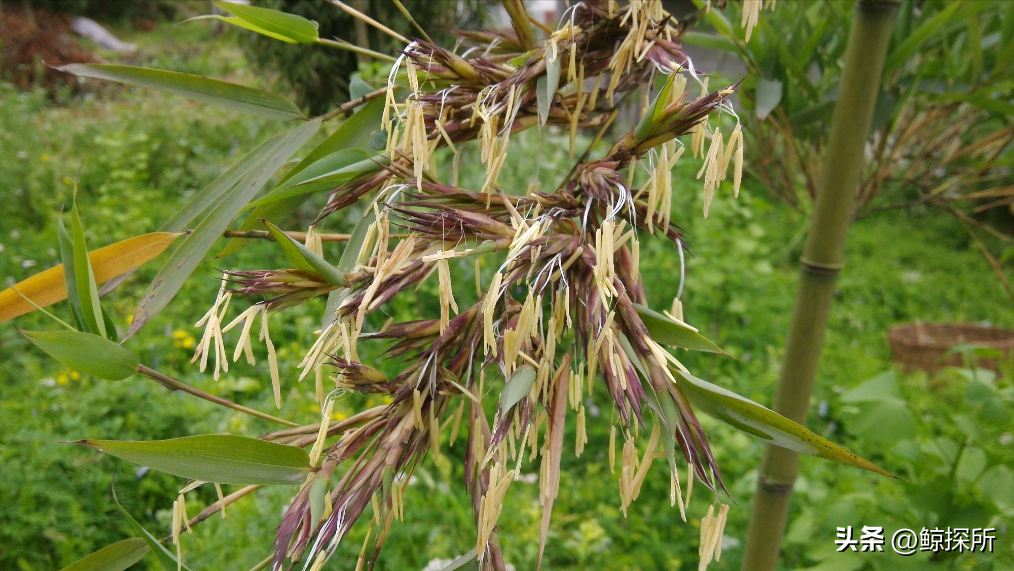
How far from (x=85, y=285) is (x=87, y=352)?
0.04m

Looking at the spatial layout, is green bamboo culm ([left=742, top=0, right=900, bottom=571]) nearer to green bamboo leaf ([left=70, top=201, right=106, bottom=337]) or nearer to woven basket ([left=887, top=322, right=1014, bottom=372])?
green bamboo leaf ([left=70, top=201, right=106, bottom=337])

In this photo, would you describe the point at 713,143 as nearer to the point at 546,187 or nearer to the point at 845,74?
the point at 845,74

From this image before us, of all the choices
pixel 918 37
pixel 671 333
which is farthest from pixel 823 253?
pixel 671 333

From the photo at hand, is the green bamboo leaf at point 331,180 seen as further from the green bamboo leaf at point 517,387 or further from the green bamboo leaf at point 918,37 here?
the green bamboo leaf at point 918,37

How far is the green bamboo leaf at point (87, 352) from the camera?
343 millimetres

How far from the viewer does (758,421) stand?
0.32m

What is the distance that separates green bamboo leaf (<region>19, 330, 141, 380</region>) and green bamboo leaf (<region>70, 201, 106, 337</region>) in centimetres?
2

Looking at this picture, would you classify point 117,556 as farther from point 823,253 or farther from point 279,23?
point 823,253

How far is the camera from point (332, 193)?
0.40 metres

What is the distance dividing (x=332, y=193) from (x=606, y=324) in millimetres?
195

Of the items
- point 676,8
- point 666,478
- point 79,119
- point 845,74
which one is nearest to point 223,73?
point 79,119

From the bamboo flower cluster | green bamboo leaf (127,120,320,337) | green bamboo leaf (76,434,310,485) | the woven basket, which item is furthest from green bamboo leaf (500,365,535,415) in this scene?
the woven basket

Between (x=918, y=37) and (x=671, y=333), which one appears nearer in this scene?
(x=671, y=333)

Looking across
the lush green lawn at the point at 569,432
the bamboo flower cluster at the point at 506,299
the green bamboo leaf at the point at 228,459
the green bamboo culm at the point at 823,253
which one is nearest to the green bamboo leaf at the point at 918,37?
the green bamboo culm at the point at 823,253
